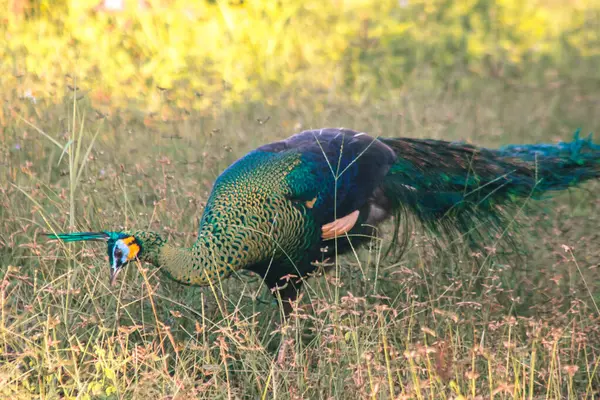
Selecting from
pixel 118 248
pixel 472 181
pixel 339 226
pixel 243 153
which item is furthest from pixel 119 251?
pixel 243 153

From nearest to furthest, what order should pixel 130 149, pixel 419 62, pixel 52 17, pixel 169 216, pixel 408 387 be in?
pixel 408 387, pixel 169 216, pixel 130 149, pixel 52 17, pixel 419 62

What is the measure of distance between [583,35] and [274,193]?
5.98m

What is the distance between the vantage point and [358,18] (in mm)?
7934

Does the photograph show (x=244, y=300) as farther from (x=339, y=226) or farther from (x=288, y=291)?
(x=339, y=226)

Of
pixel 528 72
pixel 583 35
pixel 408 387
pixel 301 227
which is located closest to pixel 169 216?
pixel 301 227

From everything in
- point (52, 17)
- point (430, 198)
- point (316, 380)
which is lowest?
point (316, 380)

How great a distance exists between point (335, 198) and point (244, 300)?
2.36 feet

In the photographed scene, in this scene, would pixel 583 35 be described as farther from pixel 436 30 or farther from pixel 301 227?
pixel 301 227

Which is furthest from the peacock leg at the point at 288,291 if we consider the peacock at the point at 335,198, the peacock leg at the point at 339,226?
the peacock leg at the point at 339,226

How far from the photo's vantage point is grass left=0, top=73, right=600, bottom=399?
294cm

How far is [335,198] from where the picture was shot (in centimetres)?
346

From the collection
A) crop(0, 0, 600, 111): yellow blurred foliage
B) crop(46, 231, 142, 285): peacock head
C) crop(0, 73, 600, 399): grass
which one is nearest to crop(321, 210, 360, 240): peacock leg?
crop(0, 73, 600, 399): grass

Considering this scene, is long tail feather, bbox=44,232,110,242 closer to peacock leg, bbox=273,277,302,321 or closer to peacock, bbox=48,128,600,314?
peacock, bbox=48,128,600,314

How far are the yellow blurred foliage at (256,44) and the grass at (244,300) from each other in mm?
441
